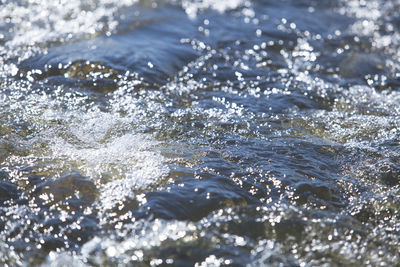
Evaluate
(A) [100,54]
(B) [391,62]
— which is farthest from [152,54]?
(B) [391,62]

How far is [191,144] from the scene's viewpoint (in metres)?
3.63

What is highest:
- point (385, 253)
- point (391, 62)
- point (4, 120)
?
point (391, 62)

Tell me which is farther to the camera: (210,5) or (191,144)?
(210,5)

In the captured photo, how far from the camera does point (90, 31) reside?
5.96 metres

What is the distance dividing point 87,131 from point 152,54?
1961mm

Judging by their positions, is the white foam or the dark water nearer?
the dark water

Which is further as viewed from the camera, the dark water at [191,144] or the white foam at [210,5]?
the white foam at [210,5]

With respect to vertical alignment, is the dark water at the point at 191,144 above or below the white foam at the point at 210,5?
below

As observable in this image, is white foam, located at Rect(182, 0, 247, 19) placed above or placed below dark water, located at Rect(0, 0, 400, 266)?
above

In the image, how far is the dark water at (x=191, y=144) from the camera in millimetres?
2645

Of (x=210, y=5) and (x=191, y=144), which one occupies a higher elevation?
(x=210, y=5)

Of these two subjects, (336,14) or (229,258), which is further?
(336,14)

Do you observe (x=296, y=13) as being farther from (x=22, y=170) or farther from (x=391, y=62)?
(x=22, y=170)

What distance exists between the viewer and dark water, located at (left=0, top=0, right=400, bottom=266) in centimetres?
264
